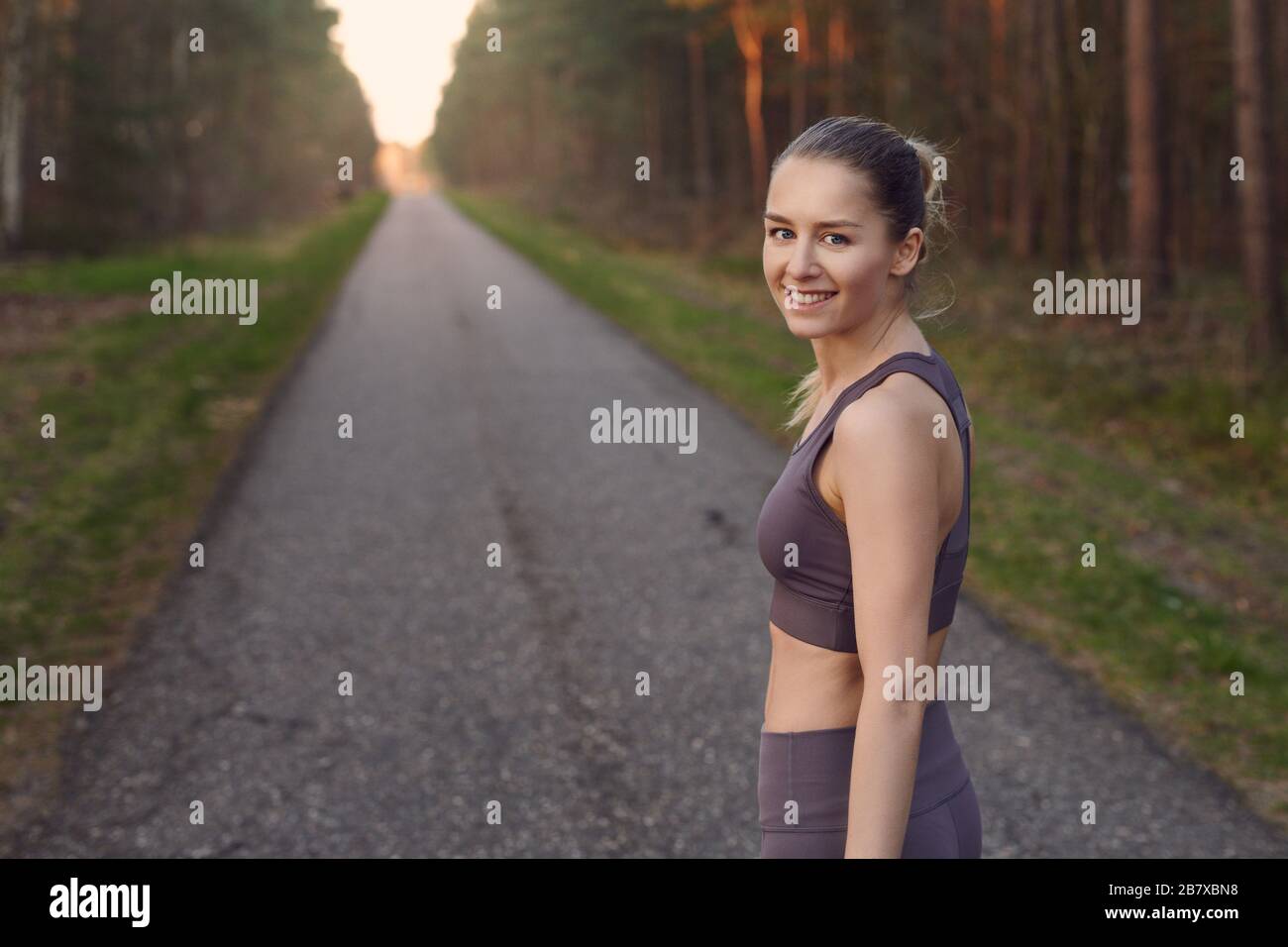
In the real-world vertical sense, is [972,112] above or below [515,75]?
below

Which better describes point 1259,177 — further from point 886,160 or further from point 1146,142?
point 886,160

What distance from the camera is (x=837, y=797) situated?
6.24ft

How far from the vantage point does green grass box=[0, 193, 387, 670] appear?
6.38 metres

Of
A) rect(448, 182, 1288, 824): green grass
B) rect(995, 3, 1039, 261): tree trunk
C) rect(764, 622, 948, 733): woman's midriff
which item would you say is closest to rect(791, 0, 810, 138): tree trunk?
rect(995, 3, 1039, 261): tree trunk

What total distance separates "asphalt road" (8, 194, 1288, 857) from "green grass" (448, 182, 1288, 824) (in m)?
0.39

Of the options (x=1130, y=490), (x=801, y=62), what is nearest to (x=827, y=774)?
(x=1130, y=490)

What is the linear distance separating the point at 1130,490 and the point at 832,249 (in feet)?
25.2

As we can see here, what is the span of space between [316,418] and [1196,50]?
20.8 meters

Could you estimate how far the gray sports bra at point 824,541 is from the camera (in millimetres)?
1762

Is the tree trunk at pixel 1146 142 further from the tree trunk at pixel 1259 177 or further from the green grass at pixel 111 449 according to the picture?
the green grass at pixel 111 449

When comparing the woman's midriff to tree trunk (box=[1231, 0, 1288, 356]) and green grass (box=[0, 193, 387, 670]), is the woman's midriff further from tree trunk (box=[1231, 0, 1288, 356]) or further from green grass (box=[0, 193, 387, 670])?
tree trunk (box=[1231, 0, 1288, 356])
